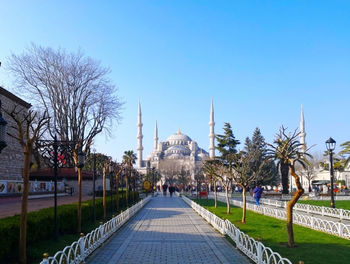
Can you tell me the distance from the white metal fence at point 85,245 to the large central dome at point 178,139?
118 metres

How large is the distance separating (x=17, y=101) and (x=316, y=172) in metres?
50.8

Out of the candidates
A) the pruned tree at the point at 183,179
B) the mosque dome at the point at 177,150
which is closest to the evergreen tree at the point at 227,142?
the pruned tree at the point at 183,179

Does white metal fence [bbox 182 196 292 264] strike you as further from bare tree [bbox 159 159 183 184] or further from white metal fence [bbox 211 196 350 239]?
bare tree [bbox 159 159 183 184]

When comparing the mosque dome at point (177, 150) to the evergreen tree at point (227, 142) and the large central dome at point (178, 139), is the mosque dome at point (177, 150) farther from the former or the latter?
the evergreen tree at point (227, 142)

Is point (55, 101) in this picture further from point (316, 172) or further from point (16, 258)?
point (316, 172)

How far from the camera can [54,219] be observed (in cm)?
978

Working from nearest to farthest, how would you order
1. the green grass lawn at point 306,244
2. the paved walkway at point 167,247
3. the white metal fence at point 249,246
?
the white metal fence at point 249,246
the green grass lawn at point 306,244
the paved walkway at point 167,247

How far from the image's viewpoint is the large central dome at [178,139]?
132 m

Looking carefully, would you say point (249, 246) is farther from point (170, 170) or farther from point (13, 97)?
point (170, 170)

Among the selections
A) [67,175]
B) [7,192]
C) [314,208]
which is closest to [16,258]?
[7,192]

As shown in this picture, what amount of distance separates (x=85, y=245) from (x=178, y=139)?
411 ft

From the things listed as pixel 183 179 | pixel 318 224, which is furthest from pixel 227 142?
pixel 318 224

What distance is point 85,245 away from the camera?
336 inches

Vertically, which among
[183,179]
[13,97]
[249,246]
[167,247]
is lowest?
[167,247]
